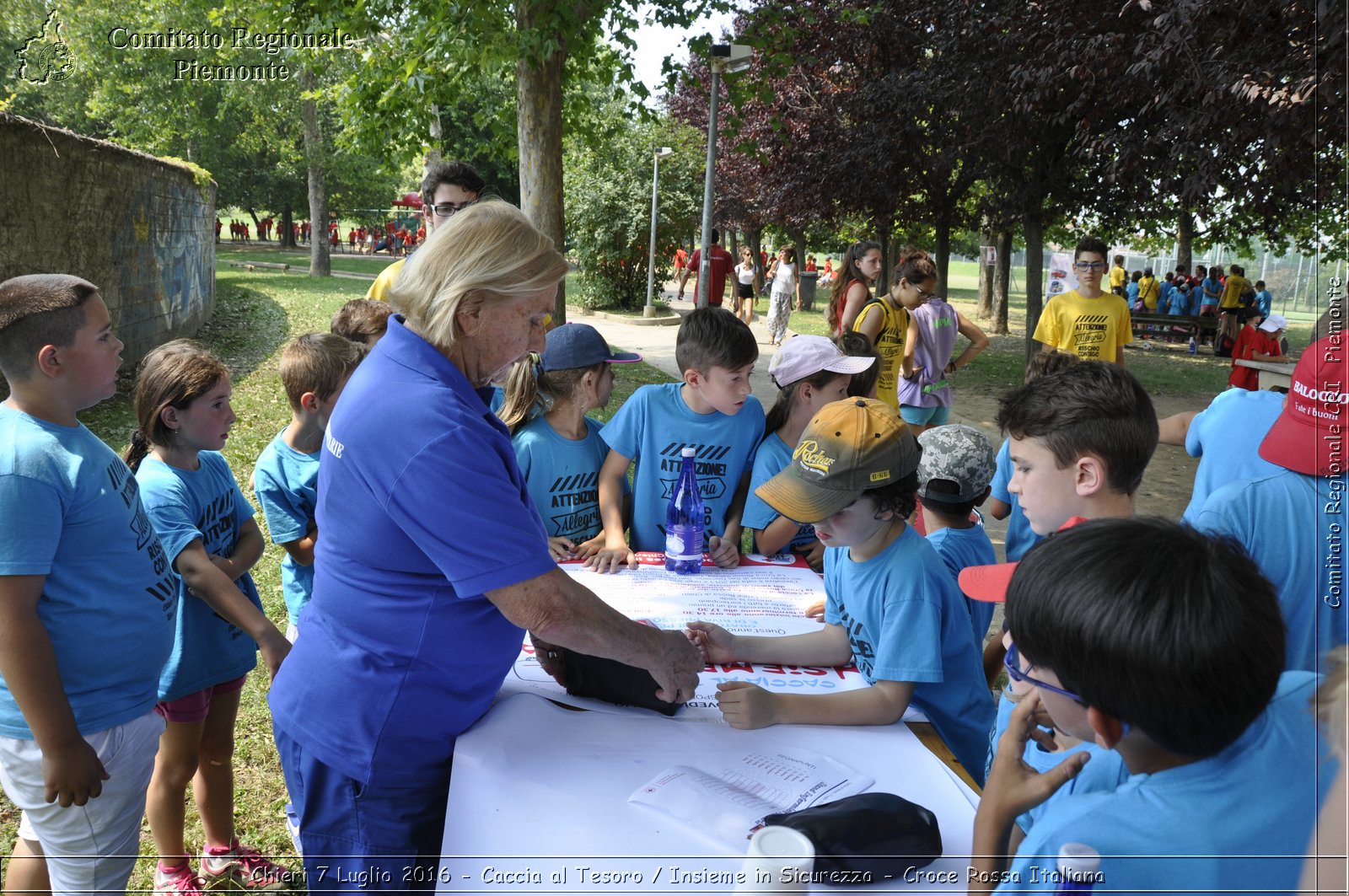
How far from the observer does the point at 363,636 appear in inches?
70.1

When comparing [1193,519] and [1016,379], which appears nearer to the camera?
[1193,519]

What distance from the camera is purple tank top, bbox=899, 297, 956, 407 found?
22.2 ft

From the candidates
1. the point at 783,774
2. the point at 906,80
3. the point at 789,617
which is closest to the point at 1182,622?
the point at 783,774

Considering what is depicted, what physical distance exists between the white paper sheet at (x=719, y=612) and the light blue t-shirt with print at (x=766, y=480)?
16cm

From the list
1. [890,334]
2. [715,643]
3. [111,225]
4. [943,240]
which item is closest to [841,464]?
Answer: [715,643]

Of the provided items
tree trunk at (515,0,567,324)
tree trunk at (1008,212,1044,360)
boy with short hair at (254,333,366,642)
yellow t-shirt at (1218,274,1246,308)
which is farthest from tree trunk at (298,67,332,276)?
boy with short hair at (254,333,366,642)

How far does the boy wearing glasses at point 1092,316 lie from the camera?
709cm

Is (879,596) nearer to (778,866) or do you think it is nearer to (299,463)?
(778,866)

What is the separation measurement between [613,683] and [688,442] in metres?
1.46

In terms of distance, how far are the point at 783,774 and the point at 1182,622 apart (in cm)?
93

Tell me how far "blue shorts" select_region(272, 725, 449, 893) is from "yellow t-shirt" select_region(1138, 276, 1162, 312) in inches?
1159

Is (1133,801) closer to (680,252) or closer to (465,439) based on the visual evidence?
(465,439)

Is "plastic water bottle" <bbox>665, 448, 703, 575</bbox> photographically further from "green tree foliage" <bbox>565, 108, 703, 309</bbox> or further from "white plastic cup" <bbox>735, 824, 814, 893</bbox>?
"green tree foliage" <bbox>565, 108, 703, 309</bbox>

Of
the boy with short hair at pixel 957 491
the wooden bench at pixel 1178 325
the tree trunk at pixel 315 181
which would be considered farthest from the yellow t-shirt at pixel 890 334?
the tree trunk at pixel 315 181
